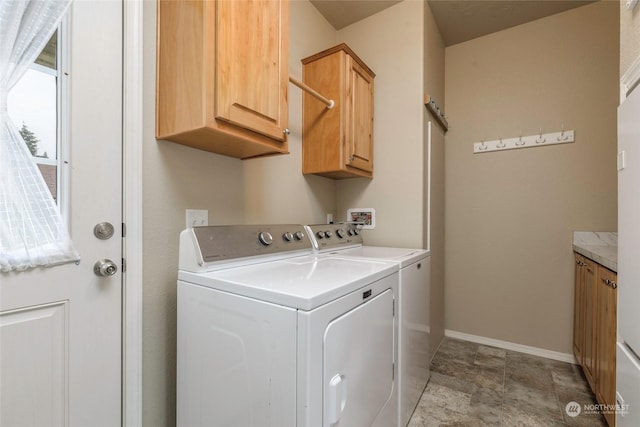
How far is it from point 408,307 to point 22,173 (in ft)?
5.56

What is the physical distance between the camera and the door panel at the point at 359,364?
876mm

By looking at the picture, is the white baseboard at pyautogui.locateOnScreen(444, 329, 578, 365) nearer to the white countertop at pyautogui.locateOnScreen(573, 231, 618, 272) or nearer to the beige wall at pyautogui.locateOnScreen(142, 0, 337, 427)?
the white countertop at pyautogui.locateOnScreen(573, 231, 618, 272)

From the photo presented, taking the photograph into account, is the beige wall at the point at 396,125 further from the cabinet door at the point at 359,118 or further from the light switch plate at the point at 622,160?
the light switch plate at the point at 622,160

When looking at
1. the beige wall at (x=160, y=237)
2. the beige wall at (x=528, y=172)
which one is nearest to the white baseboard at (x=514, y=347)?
the beige wall at (x=528, y=172)

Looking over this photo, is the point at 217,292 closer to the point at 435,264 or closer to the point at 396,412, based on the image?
the point at 396,412

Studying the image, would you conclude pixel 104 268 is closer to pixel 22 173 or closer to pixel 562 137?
pixel 22 173

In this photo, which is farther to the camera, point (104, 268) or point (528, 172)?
point (528, 172)

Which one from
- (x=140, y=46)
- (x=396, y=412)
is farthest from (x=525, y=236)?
(x=140, y=46)

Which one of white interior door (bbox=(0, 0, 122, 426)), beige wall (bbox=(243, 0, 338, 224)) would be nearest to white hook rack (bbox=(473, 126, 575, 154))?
beige wall (bbox=(243, 0, 338, 224))

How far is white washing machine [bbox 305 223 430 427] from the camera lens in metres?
1.47

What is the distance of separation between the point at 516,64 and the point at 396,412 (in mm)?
3043

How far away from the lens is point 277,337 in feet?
2.77

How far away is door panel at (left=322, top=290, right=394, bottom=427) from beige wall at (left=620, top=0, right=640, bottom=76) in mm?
1344

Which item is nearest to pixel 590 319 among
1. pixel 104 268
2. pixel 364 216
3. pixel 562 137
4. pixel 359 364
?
pixel 562 137
